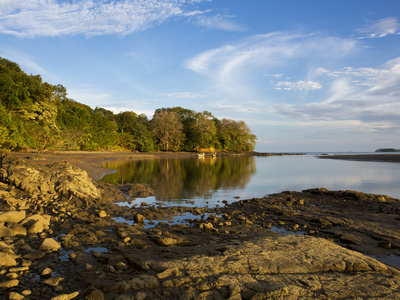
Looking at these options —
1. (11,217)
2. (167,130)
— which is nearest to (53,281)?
(11,217)

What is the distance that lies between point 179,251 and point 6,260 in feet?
9.78

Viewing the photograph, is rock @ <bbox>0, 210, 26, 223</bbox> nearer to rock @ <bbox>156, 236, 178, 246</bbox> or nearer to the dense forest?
rock @ <bbox>156, 236, 178, 246</bbox>

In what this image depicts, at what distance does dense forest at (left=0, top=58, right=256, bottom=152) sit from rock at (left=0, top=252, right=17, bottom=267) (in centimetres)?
2165

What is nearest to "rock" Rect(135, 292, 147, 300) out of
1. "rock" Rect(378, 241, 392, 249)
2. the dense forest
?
"rock" Rect(378, 241, 392, 249)

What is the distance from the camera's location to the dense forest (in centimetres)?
2398

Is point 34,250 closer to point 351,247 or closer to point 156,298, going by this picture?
point 156,298

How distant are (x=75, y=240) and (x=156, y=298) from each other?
134 inches

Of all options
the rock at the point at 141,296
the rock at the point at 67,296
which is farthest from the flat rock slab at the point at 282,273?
the rock at the point at 67,296

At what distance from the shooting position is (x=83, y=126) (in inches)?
1818

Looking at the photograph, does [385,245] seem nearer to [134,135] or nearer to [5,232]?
[5,232]

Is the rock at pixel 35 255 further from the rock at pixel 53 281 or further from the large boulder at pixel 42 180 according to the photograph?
the large boulder at pixel 42 180

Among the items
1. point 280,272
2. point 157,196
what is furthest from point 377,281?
point 157,196

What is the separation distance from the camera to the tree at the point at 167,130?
65.0 m

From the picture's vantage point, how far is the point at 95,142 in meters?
52.1
